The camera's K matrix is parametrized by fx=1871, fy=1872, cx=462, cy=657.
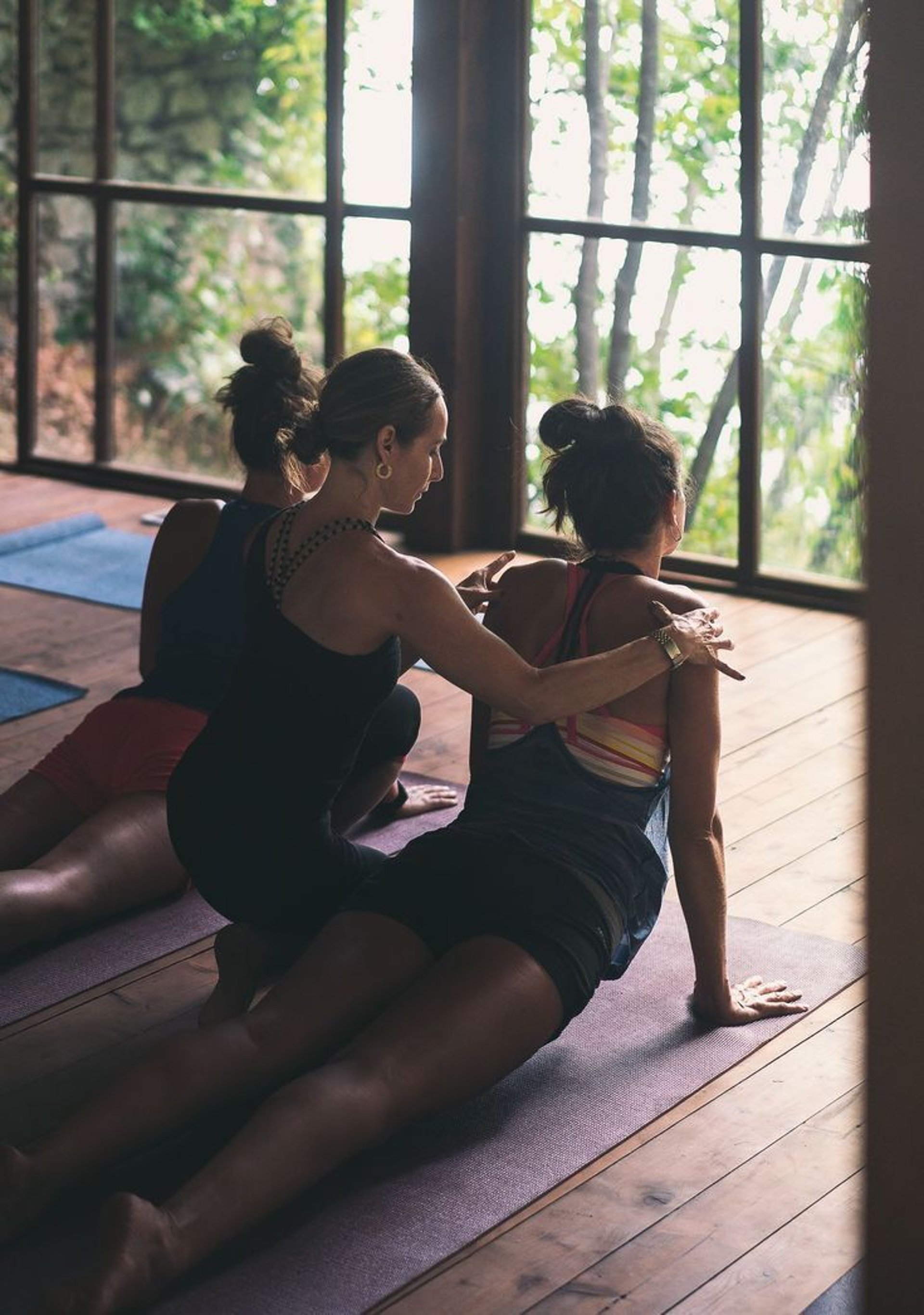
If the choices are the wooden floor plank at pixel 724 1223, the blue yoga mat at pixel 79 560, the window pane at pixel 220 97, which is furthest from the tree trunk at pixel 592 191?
the wooden floor plank at pixel 724 1223

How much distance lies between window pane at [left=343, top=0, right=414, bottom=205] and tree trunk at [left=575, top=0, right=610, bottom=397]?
0.64m

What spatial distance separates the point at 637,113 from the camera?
5266mm

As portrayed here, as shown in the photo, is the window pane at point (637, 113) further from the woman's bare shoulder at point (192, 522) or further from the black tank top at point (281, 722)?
the black tank top at point (281, 722)

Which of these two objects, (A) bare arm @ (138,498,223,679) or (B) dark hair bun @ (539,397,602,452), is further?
(A) bare arm @ (138,498,223,679)

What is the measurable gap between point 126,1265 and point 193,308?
20.9ft

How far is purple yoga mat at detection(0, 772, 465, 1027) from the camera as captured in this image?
9.40 feet

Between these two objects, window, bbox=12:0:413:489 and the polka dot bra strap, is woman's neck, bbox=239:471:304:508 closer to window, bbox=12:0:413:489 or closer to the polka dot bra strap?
the polka dot bra strap

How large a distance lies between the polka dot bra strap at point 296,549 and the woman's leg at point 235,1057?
464 millimetres

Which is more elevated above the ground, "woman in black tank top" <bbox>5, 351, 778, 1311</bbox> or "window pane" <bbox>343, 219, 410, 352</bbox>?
"window pane" <bbox>343, 219, 410, 352</bbox>

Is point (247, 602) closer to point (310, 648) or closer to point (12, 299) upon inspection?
point (310, 648)

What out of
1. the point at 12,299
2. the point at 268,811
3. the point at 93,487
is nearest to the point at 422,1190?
the point at 268,811

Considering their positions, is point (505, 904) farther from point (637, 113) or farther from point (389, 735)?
point (637, 113)

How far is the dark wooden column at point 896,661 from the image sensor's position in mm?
1601

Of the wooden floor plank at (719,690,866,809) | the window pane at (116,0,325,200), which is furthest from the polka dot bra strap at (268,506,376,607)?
the window pane at (116,0,325,200)
